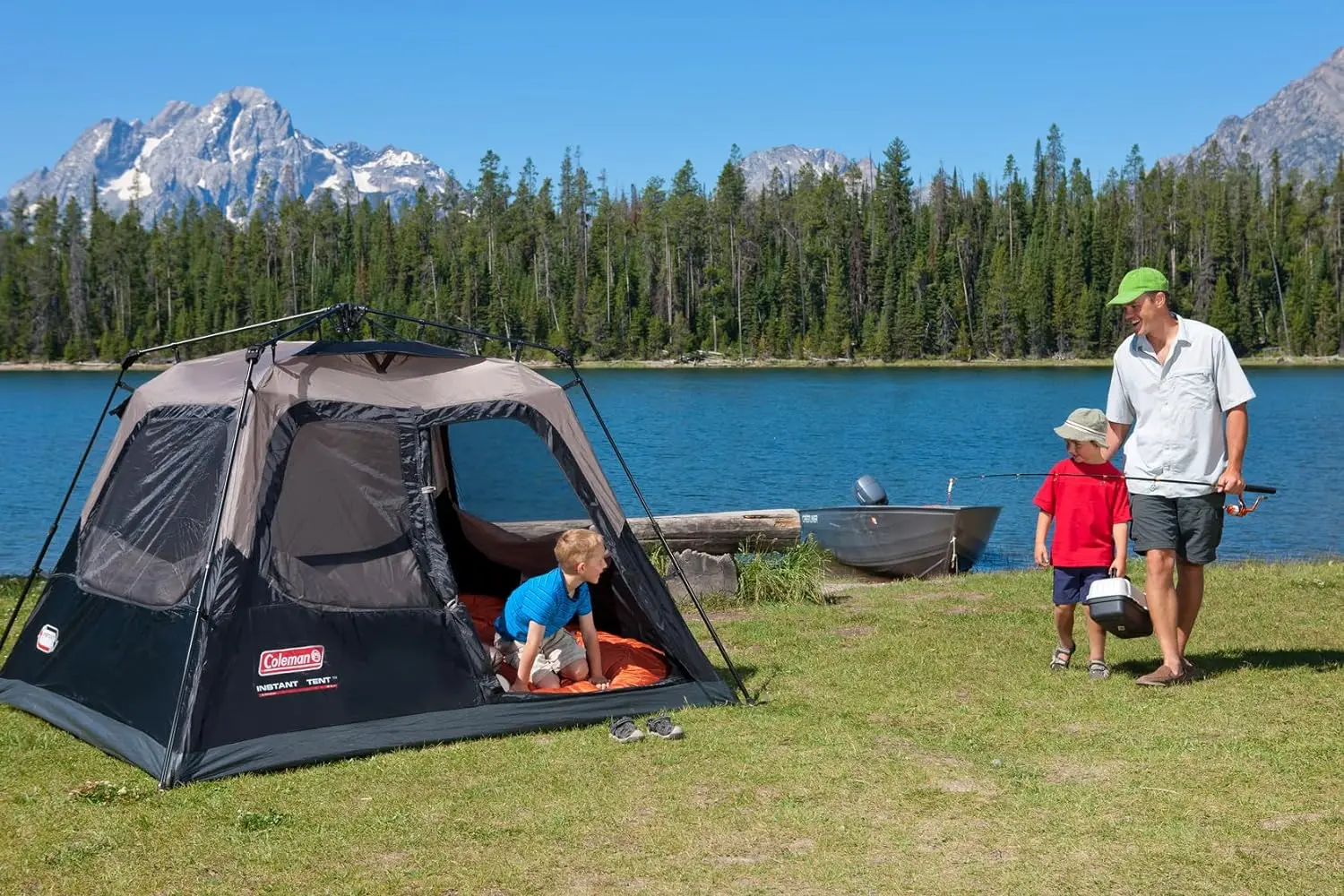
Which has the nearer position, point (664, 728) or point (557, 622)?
point (664, 728)

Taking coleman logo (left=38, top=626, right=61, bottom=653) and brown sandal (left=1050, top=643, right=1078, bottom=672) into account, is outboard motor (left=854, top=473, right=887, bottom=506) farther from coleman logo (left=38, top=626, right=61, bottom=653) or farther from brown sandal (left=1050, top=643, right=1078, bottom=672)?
coleman logo (left=38, top=626, right=61, bottom=653)

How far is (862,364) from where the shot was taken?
10225cm

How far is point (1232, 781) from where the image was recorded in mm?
5816

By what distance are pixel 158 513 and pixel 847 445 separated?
116 ft

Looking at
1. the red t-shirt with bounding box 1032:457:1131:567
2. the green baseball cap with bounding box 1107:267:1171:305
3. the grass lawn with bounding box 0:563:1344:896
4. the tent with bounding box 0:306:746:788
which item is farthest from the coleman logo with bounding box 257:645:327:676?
the green baseball cap with bounding box 1107:267:1171:305

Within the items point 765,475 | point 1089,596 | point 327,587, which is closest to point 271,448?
point 327,587

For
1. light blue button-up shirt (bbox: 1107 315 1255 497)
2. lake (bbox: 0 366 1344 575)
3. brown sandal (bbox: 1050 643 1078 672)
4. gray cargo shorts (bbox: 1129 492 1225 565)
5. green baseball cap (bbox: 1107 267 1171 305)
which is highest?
green baseball cap (bbox: 1107 267 1171 305)

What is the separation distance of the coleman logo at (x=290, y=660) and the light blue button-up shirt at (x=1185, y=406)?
181 inches

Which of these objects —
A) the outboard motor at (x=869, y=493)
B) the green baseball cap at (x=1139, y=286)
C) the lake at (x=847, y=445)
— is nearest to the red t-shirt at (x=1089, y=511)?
the green baseball cap at (x=1139, y=286)

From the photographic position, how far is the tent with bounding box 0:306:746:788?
6.54 m

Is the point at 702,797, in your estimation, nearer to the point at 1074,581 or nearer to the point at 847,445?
the point at 1074,581

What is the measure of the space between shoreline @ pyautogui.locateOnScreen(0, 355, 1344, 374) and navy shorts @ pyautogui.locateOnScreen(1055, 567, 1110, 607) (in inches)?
3585

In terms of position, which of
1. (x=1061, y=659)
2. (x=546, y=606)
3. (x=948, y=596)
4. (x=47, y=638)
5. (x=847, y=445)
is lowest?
(x=847, y=445)

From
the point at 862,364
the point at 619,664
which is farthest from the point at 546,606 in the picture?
the point at 862,364
